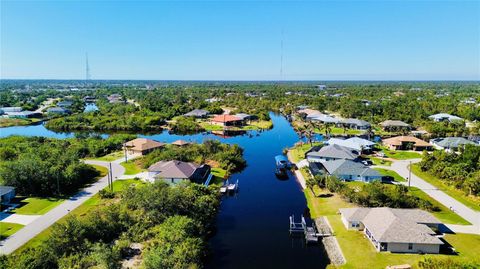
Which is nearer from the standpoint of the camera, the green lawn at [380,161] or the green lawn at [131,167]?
the green lawn at [131,167]

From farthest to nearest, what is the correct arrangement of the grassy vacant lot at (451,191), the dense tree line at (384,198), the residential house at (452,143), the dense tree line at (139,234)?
the residential house at (452,143)
the grassy vacant lot at (451,191)
the dense tree line at (384,198)
the dense tree line at (139,234)

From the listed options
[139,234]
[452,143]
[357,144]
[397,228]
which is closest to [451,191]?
[397,228]

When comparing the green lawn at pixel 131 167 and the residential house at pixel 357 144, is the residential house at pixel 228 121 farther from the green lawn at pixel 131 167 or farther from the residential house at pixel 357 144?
the green lawn at pixel 131 167

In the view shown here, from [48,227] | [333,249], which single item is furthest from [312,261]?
[48,227]

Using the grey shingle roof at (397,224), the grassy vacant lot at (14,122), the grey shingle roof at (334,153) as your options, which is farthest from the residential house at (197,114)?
the grey shingle roof at (397,224)

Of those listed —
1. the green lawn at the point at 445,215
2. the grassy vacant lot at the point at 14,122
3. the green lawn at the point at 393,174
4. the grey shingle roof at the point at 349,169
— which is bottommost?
the green lawn at the point at 445,215

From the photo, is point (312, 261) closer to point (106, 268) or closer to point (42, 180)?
point (106, 268)
